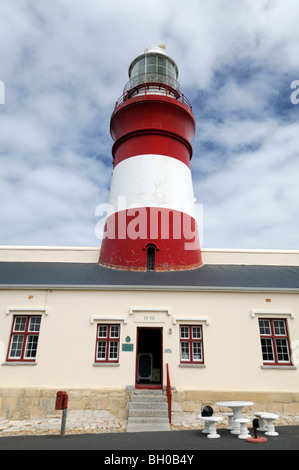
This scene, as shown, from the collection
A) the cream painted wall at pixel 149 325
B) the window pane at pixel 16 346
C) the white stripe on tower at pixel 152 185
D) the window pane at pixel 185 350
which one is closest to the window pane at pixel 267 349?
the cream painted wall at pixel 149 325

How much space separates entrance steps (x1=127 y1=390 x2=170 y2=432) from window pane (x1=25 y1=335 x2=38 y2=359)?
3970 millimetres

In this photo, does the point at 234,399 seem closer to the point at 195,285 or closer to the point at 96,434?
the point at 195,285

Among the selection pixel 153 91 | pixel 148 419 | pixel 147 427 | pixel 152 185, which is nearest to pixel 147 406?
pixel 148 419

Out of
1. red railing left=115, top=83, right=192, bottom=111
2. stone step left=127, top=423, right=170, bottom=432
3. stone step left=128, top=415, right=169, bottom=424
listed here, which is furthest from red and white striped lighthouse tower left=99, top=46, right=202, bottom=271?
stone step left=127, top=423, right=170, bottom=432

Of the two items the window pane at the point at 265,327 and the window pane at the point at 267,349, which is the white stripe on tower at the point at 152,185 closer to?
the window pane at the point at 265,327

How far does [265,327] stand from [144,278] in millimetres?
5001

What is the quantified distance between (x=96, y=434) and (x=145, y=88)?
1536cm

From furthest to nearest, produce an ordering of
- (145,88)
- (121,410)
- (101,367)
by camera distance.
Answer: (145,88) → (101,367) → (121,410)

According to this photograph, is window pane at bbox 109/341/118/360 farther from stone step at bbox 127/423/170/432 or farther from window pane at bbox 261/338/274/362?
window pane at bbox 261/338/274/362

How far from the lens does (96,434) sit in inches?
294

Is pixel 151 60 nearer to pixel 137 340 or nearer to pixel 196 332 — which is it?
pixel 196 332

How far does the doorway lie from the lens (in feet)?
36.2

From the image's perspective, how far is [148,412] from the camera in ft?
28.2
